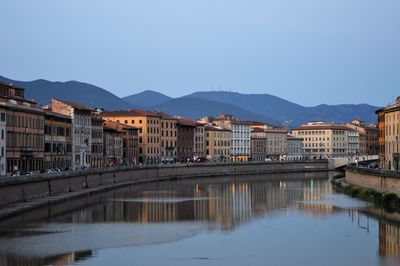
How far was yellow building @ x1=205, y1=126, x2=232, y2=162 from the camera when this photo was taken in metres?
180

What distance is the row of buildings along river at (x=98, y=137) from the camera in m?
85.6

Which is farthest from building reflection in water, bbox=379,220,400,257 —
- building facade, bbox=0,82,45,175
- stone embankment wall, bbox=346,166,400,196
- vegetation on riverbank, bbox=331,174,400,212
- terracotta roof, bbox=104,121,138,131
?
terracotta roof, bbox=104,121,138,131

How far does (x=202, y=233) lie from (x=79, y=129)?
201ft

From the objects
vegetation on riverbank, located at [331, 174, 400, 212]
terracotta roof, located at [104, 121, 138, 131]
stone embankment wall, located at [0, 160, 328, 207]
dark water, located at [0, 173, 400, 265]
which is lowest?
dark water, located at [0, 173, 400, 265]

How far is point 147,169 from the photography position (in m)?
119

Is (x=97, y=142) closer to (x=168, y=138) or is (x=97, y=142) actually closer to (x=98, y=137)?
(x=98, y=137)

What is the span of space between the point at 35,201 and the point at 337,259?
30595 millimetres

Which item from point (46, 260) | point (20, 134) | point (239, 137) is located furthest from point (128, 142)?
point (46, 260)

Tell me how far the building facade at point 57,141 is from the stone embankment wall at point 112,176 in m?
6.37

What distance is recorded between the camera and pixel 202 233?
176ft

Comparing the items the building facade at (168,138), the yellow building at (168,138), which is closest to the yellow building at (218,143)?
the building facade at (168,138)

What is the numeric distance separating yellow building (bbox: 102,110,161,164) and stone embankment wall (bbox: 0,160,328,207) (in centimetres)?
1517

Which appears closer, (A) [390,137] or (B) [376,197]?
(B) [376,197]

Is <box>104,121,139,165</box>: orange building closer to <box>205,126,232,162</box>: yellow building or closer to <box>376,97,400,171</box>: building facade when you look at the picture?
<box>205,126,232,162</box>: yellow building
